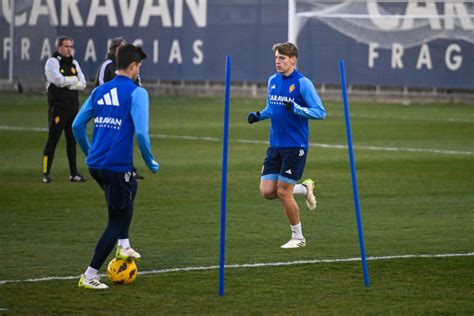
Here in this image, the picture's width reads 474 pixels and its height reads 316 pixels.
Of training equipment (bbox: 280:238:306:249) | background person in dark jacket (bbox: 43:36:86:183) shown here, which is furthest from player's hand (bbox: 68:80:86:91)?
training equipment (bbox: 280:238:306:249)

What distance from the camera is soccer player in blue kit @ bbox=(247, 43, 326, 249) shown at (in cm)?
1283

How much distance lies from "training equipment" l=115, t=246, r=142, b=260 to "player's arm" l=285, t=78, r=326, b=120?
6.92ft

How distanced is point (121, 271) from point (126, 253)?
26.8 inches

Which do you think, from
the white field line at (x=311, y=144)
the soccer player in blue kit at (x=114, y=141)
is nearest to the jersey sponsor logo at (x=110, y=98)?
the soccer player in blue kit at (x=114, y=141)

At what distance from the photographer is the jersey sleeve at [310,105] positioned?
12.5m

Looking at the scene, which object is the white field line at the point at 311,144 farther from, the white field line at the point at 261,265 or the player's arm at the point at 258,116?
the white field line at the point at 261,265

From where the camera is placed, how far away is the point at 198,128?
2986 centimetres

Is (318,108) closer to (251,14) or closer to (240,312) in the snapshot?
(240,312)

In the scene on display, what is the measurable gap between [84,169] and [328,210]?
20.7 ft

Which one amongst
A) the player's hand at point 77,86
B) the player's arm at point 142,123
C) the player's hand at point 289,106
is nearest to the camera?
the player's arm at point 142,123

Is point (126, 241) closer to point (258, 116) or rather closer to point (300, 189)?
point (258, 116)

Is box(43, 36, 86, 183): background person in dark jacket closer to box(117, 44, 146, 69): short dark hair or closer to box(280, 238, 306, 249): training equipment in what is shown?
box(280, 238, 306, 249): training equipment

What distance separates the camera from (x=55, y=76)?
19.1m

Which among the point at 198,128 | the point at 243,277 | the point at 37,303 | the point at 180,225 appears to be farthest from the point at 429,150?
the point at 37,303
